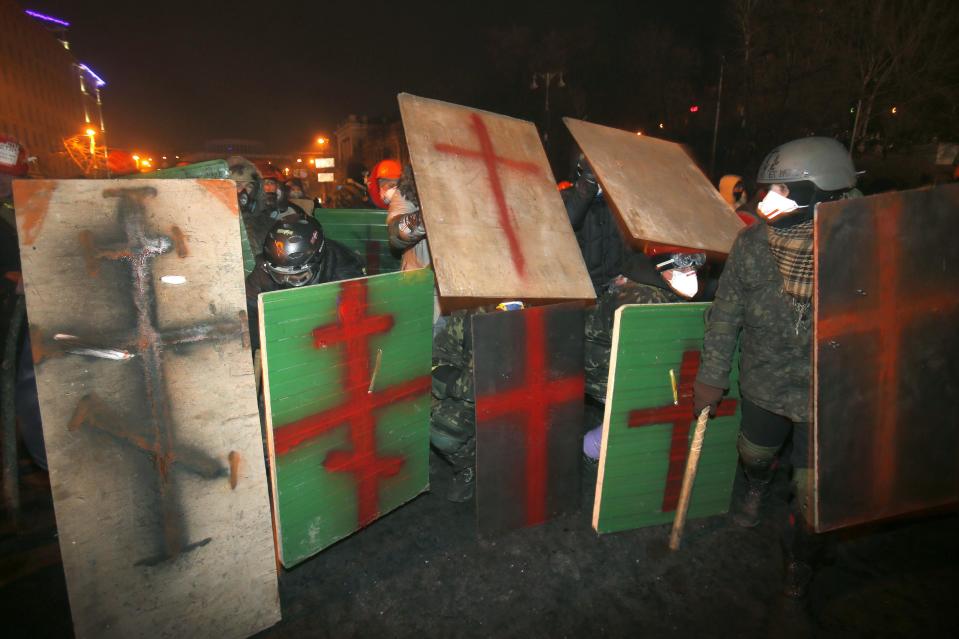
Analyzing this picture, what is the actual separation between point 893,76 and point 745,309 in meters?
20.3

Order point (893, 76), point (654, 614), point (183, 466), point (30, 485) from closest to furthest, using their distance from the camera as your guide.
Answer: point (183, 466), point (654, 614), point (30, 485), point (893, 76)

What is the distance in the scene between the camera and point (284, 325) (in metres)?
2.29

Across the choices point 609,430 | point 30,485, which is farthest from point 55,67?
point 609,430

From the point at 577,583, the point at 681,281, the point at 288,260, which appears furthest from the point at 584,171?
the point at 577,583

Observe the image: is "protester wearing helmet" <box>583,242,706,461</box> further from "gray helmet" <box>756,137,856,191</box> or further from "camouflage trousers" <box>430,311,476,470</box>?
"camouflage trousers" <box>430,311,476,470</box>

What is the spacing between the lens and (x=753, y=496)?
3025 millimetres

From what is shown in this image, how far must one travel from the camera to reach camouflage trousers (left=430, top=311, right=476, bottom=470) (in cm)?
313

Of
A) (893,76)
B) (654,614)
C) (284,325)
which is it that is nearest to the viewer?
(284,325)

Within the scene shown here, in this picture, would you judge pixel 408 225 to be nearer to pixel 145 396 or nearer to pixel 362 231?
pixel 145 396

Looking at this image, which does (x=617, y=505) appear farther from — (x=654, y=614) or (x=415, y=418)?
(x=415, y=418)

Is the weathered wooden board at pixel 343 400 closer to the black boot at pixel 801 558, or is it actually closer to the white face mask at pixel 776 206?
the white face mask at pixel 776 206

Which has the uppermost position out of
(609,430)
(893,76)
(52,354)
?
(893,76)

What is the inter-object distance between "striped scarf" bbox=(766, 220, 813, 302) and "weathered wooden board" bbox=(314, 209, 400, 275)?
3865 millimetres

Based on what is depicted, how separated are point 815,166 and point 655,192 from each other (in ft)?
2.69
